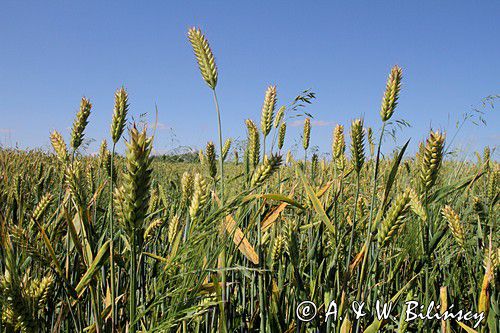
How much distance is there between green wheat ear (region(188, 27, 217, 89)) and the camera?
45.1 inches

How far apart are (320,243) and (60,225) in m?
0.86

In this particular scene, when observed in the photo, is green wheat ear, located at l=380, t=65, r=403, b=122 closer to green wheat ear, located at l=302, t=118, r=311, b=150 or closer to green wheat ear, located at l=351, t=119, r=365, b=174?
green wheat ear, located at l=351, t=119, r=365, b=174

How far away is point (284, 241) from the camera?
1292mm

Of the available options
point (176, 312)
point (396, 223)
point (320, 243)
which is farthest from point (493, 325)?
point (176, 312)

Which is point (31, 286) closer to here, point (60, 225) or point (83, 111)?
point (60, 225)

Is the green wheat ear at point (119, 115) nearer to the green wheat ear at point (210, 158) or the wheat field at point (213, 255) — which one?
the wheat field at point (213, 255)

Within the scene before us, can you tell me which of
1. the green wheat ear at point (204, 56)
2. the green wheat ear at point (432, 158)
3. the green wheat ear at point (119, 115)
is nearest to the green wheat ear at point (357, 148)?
the green wheat ear at point (432, 158)

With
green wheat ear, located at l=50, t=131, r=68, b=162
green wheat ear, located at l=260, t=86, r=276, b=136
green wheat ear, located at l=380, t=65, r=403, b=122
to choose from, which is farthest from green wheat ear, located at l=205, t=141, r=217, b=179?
green wheat ear, located at l=380, t=65, r=403, b=122

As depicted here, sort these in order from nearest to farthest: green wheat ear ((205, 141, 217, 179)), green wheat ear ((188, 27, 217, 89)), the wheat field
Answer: the wheat field, green wheat ear ((188, 27, 217, 89)), green wheat ear ((205, 141, 217, 179))

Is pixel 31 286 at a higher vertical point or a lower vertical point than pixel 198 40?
lower

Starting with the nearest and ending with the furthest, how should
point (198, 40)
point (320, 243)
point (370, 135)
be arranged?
point (198, 40) < point (320, 243) < point (370, 135)

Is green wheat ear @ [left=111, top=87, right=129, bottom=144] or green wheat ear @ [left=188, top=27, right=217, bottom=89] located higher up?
green wheat ear @ [left=188, top=27, right=217, bottom=89]

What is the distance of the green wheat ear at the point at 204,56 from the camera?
1146 millimetres

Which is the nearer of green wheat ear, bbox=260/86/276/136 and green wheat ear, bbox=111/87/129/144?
green wheat ear, bbox=111/87/129/144
